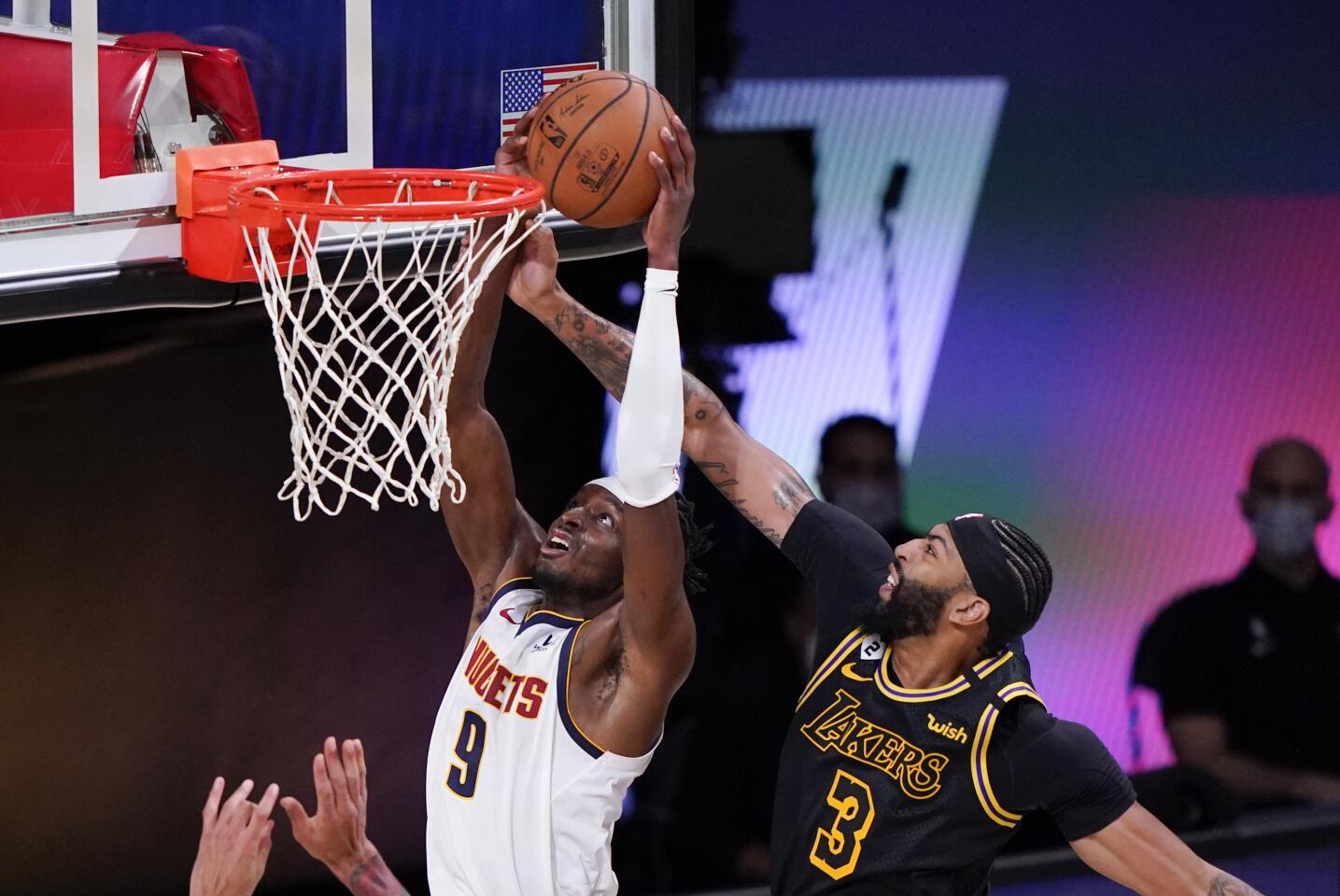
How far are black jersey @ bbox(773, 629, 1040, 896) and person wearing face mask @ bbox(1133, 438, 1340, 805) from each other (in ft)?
6.00

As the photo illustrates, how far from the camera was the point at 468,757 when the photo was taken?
276 cm

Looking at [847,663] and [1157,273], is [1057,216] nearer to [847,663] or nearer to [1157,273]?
[1157,273]

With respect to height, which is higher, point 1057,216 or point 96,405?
point 1057,216

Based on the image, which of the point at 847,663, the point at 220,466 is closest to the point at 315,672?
the point at 220,466

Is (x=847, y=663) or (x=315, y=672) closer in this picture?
(x=847, y=663)

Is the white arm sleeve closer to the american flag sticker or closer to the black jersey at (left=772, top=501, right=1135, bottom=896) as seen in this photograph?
the black jersey at (left=772, top=501, right=1135, bottom=896)

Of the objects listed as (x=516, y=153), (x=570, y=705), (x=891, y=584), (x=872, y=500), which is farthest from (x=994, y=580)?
(x=872, y=500)

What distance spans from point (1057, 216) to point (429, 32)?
1.88 metres

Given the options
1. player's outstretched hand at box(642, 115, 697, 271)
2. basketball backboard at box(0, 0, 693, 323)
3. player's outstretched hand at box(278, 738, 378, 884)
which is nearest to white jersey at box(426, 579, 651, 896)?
player's outstretched hand at box(278, 738, 378, 884)

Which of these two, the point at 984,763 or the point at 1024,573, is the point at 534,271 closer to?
the point at 1024,573

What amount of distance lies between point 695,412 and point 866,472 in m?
1.42

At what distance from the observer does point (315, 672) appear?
13.4ft

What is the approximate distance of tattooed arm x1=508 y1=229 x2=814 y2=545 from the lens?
2768 millimetres

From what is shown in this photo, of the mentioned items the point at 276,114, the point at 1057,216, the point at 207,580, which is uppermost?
the point at 276,114
